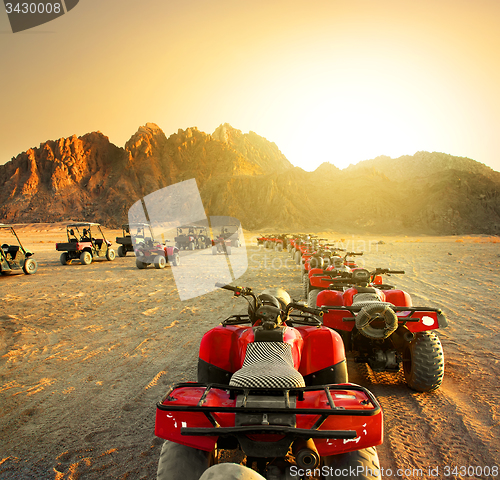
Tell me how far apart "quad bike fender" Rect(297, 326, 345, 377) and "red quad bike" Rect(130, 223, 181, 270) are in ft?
42.8

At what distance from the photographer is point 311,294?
6.32m

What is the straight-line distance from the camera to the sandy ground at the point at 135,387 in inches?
101

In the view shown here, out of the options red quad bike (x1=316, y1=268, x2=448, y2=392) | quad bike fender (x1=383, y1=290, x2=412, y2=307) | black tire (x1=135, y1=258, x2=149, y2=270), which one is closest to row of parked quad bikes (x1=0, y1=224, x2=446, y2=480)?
red quad bike (x1=316, y1=268, x2=448, y2=392)

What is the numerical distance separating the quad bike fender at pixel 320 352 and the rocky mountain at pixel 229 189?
5925cm

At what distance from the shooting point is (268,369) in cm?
190

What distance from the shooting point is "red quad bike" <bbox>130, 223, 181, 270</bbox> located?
48.5ft

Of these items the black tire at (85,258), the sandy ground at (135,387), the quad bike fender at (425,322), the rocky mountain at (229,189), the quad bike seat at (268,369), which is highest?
the rocky mountain at (229,189)

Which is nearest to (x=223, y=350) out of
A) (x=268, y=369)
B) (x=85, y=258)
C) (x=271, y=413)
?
(x=268, y=369)

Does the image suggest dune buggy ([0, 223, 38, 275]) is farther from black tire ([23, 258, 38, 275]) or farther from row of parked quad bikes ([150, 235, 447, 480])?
row of parked quad bikes ([150, 235, 447, 480])

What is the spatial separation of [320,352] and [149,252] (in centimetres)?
1328

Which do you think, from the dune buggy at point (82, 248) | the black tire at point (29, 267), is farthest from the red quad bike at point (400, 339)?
the dune buggy at point (82, 248)

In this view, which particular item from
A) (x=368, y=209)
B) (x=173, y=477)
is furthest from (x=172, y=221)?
(x=173, y=477)

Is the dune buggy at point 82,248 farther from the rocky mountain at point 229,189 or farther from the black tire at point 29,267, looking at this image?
the rocky mountain at point 229,189

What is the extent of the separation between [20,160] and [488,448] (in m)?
99.6
